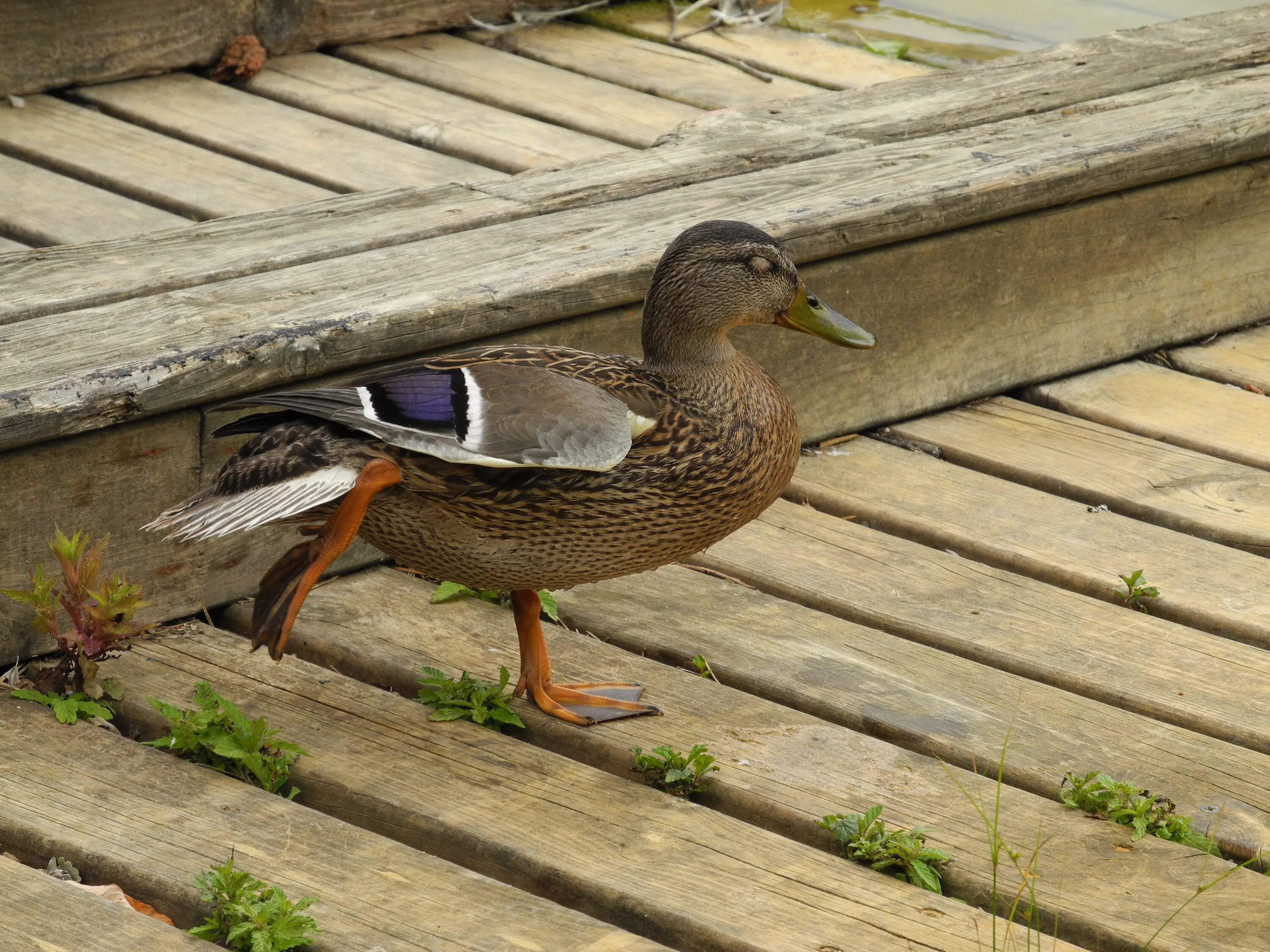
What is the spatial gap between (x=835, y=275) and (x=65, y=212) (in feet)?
6.69

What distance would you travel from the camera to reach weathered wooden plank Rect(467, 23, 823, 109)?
6.01m

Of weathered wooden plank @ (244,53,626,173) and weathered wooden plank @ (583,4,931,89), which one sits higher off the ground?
weathered wooden plank @ (583,4,931,89)

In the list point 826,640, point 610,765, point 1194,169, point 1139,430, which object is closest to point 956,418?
point 1139,430

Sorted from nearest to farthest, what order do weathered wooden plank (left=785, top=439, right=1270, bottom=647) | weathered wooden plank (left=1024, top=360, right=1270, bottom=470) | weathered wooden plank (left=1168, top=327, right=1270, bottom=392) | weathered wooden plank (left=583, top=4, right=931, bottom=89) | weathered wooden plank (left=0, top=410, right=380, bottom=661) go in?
1. weathered wooden plank (left=0, top=410, right=380, bottom=661)
2. weathered wooden plank (left=785, top=439, right=1270, bottom=647)
3. weathered wooden plank (left=1024, top=360, right=1270, bottom=470)
4. weathered wooden plank (left=1168, top=327, right=1270, bottom=392)
5. weathered wooden plank (left=583, top=4, right=931, bottom=89)

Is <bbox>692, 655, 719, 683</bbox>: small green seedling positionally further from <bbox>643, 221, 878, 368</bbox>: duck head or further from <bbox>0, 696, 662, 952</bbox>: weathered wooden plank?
<bbox>0, 696, 662, 952</bbox>: weathered wooden plank

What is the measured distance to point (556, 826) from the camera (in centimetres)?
285

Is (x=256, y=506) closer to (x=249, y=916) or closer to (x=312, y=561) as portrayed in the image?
(x=312, y=561)

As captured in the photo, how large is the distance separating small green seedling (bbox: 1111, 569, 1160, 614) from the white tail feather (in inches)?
66.6

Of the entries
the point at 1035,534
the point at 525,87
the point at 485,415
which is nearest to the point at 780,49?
the point at 525,87

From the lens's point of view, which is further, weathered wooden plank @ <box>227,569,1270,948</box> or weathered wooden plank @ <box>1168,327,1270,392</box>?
weathered wooden plank @ <box>1168,327,1270,392</box>

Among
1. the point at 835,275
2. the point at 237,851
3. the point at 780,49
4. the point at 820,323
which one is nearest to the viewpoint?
the point at 237,851

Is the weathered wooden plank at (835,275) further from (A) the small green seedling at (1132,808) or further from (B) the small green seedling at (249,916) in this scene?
(A) the small green seedling at (1132,808)

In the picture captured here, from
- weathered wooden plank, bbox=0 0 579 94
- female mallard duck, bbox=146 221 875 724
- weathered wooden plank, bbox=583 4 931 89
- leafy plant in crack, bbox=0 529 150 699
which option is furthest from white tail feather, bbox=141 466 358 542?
weathered wooden plank, bbox=583 4 931 89

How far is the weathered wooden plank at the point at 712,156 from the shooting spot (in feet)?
12.2
